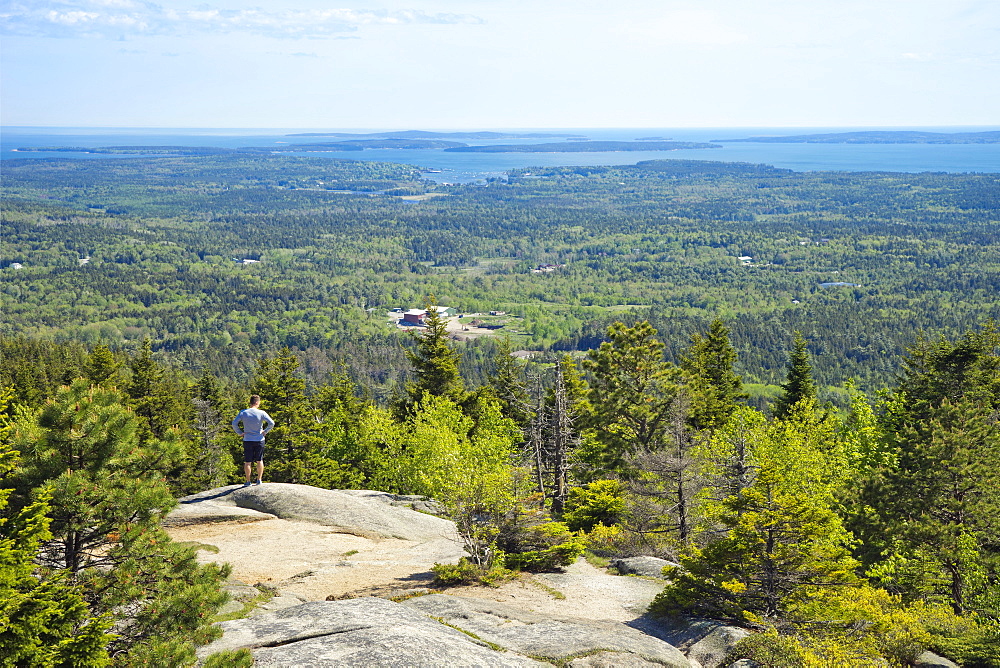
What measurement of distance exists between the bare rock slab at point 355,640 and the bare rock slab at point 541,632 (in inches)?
32.1

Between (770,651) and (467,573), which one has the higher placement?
(770,651)

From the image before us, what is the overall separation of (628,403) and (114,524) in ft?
106

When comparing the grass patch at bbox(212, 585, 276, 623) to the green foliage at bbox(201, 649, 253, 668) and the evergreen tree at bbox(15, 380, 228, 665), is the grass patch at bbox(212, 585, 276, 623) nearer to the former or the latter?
the evergreen tree at bbox(15, 380, 228, 665)

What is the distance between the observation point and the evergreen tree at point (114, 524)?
1095 cm

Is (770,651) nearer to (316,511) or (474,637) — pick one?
(474,637)

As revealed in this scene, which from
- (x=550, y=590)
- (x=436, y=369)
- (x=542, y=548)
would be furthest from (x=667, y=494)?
(x=436, y=369)

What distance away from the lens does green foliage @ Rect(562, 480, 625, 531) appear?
1174 inches

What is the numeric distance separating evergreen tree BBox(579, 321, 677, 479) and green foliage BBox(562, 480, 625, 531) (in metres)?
8.21

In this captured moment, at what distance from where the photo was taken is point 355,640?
11820mm

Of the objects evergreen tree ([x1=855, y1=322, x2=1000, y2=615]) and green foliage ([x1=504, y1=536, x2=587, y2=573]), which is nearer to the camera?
green foliage ([x1=504, y1=536, x2=587, y2=573])

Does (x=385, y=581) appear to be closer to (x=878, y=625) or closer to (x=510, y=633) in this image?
(x=510, y=633)

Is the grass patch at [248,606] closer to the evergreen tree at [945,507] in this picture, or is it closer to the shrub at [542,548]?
the shrub at [542,548]

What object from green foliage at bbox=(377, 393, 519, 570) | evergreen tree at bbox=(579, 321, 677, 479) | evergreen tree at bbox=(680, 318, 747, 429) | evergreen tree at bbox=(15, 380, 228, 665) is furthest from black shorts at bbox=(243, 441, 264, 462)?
evergreen tree at bbox=(680, 318, 747, 429)

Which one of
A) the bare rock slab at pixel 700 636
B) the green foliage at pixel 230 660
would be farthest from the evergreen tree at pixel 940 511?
the green foliage at pixel 230 660
